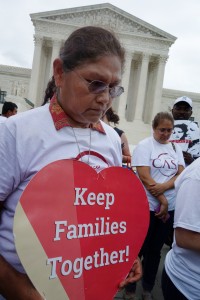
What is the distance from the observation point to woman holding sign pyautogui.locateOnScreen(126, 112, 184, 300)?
329 cm

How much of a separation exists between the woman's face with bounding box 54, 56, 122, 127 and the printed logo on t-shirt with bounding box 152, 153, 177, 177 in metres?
2.33

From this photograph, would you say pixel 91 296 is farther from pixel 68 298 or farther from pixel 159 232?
pixel 159 232

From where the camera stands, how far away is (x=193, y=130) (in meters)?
3.95

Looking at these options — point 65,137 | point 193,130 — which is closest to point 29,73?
point 193,130

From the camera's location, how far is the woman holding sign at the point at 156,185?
3.29m

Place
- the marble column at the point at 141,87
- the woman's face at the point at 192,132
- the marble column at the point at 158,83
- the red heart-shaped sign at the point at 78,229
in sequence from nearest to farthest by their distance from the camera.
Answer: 1. the red heart-shaped sign at the point at 78,229
2. the woman's face at the point at 192,132
3. the marble column at the point at 141,87
4. the marble column at the point at 158,83

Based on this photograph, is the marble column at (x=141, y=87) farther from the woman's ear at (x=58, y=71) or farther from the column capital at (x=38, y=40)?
the woman's ear at (x=58, y=71)

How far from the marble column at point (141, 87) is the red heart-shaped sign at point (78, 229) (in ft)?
119

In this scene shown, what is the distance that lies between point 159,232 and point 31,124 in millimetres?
2616

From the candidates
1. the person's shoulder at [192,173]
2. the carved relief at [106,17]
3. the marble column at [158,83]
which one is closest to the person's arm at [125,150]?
the person's shoulder at [192,173]

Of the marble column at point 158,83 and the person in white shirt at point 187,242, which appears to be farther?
the marble column at point 158,83

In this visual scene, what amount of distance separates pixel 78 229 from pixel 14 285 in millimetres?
246

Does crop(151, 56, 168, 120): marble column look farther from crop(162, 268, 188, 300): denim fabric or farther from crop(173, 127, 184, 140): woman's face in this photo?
crop(162, 268, 188, 300): denim fabric

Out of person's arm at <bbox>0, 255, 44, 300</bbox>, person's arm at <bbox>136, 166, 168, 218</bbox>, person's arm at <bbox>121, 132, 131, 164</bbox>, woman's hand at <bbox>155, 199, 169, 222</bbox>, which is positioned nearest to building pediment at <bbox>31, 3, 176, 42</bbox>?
person's arm at <bbox>121, 132, 131, 164</bbox>
